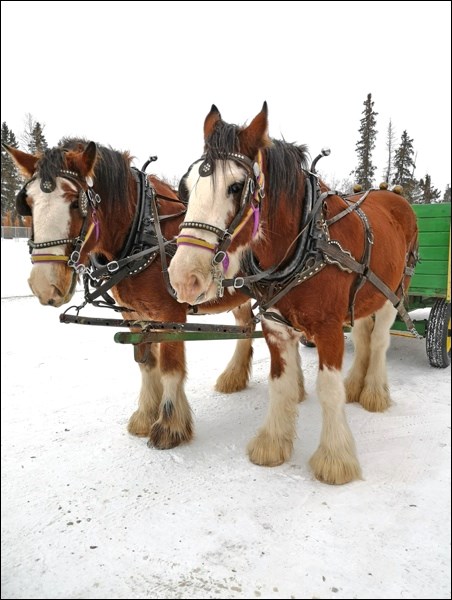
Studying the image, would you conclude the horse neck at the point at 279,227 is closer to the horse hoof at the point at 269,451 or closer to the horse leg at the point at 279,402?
the horse leg at the point at 279,402

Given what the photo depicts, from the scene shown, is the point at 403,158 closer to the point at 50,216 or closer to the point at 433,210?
the point at 433,210

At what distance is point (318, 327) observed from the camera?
7.55 feet

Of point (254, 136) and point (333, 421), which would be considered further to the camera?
point (333, 421)

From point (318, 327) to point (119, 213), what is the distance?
156cm

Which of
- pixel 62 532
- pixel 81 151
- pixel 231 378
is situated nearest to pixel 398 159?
pixel 231 378

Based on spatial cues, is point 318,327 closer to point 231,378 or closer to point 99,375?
point 231,378

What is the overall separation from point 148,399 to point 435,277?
10.6 ft

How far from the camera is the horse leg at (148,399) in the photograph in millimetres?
3008

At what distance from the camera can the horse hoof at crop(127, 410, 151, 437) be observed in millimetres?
2996

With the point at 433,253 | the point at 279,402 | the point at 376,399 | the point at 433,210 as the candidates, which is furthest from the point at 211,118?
the point at 433,253

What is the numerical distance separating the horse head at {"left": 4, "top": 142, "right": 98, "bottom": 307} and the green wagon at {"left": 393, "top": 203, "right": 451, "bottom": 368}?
11.2 feet

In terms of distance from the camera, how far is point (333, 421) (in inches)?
95.8

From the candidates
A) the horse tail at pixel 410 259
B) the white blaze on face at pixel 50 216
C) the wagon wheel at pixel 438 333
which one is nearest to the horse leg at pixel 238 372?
the horse tail at pixel 410 259

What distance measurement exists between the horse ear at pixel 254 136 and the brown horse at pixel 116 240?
3.18ft
